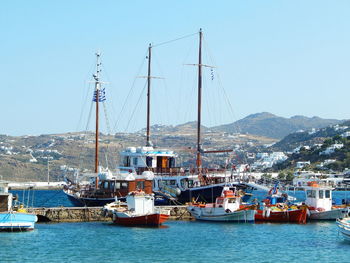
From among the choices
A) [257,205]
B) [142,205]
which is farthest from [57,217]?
[257,205]

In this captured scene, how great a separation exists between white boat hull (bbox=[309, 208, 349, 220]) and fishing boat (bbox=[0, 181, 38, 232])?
25.4m

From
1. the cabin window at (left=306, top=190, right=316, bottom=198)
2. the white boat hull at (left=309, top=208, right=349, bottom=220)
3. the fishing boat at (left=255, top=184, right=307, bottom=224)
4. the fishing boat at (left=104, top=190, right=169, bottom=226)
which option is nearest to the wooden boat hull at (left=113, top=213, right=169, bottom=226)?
the fishing boat at (left=104, top=190, right=169, bottom=226)

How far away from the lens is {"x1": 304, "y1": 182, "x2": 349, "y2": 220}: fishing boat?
2459 inches

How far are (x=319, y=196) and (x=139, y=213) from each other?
17.0m

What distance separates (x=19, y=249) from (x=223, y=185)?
30.8 metres

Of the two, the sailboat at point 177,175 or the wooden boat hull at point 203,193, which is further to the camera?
the sailboat at point 177,175

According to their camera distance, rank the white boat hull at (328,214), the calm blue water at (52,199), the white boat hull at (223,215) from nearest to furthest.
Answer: the white boat hull at (223,215), the white boat hull at (328,214), the calm blue water at (52,199)

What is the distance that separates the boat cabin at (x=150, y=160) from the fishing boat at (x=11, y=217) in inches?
1003

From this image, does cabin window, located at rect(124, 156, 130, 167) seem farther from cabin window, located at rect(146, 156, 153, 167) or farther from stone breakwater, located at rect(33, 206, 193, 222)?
stone breakwater, located at rect(33, 206, 193, 222)

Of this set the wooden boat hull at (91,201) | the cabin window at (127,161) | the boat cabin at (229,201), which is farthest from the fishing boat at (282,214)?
the cabin window at (127,161)

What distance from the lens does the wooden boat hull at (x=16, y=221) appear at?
51.5 meters

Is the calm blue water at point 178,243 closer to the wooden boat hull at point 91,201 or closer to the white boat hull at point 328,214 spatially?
the white boat hull at point 328,214

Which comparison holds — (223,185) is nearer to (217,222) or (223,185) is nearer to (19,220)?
(217,222)

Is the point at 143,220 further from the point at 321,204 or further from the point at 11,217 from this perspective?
the point at 321,204
